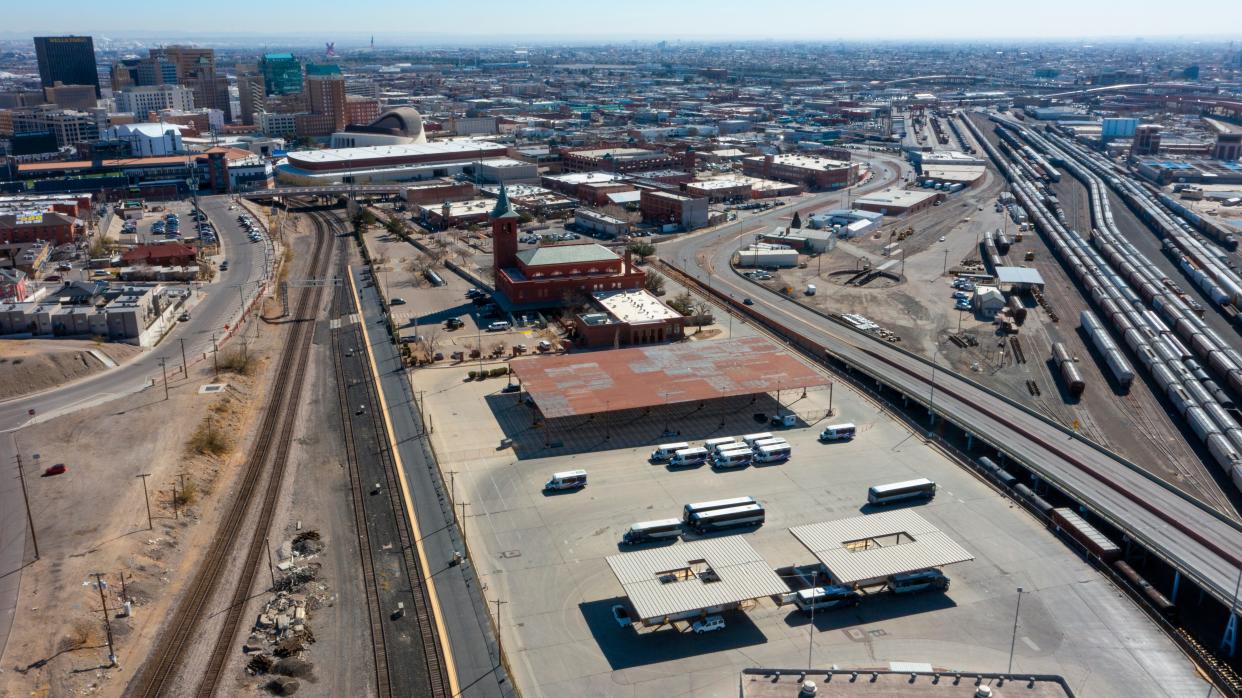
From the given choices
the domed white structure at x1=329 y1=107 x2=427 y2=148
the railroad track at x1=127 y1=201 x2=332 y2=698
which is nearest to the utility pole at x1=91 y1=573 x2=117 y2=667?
the railroad track at x1=127 y1=201 x2=332 y2=698

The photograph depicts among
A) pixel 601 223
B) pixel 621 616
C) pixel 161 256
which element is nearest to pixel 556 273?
pixel 601 223

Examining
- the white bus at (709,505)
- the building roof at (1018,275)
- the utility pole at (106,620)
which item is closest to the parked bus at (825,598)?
the white bus at (709,505)

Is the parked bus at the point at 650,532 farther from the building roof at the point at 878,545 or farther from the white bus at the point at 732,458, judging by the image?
the white bus at the point at 732,458

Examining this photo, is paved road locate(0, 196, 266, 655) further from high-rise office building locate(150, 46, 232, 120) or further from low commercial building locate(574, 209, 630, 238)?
high-rise office building locate(150, 46, 232, 120)

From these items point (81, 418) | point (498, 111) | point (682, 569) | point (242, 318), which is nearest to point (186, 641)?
point (682, 569)

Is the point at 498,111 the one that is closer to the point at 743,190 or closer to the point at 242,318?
the point at 743,190

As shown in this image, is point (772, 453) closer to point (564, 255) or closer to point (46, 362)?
point (564, 255)

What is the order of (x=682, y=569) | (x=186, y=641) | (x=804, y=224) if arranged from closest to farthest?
(x=186, y=641), (x=682, y=569), (x=804, y=224)
